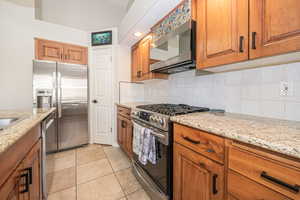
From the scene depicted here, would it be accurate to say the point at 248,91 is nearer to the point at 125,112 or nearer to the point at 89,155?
the point at 125,112

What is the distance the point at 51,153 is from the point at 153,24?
2820 millimetres

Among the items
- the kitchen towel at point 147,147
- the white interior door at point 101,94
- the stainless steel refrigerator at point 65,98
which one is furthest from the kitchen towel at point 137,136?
the stainless steel refrigerator at point 65,98

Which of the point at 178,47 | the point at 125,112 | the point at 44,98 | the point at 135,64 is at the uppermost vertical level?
the point at 135,64

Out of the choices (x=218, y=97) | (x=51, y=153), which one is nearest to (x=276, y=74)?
(x=218, y=97)

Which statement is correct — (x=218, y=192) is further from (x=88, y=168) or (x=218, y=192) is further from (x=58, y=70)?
(x=58, y=70)

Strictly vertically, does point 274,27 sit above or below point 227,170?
above

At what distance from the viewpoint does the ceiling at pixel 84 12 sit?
281cm

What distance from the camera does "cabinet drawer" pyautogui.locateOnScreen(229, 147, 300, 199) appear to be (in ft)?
1.76

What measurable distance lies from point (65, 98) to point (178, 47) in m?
2.23

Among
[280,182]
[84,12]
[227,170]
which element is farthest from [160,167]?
[84,12]

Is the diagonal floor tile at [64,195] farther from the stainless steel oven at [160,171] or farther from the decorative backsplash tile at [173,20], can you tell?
the decorative backsplash tile at [173,20]

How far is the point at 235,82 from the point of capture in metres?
1.33

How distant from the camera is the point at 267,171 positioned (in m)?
0.61

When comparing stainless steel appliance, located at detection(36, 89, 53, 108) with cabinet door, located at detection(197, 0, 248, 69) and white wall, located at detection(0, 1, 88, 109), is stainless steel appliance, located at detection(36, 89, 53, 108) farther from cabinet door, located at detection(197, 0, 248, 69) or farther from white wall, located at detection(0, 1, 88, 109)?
cabinet door, located at detection(197, 0, 248, 69)
